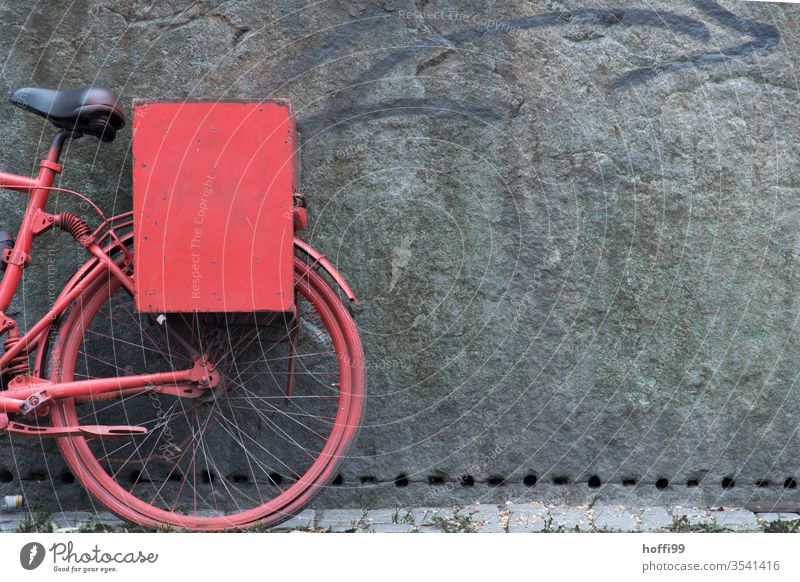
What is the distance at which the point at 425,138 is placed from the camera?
384 centimetres

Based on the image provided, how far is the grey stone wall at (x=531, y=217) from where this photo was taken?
3.81 metres

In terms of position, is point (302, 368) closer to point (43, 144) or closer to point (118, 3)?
point (43, 144)

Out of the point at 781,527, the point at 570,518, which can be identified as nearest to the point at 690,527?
the point at 781,527

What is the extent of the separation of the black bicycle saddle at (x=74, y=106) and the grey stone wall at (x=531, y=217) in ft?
1.26

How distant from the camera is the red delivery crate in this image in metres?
3.26

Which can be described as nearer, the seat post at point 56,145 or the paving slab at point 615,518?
the seat post at point 56,145

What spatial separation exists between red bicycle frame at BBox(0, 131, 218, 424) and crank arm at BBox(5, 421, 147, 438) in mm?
47

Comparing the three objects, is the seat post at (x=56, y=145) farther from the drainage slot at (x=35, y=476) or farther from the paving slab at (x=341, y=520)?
the paving slab at (x=341, y=520)

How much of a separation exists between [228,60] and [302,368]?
1193 mm

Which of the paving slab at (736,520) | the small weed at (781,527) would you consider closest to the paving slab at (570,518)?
the paving slab at (736,520)

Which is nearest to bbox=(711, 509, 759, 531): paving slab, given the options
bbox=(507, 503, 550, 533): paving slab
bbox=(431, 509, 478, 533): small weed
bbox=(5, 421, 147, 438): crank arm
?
bbox=(507, 503, 550, 533): paving slab

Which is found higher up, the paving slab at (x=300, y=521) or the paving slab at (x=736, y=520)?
the paving slab at (x=300, y=521)

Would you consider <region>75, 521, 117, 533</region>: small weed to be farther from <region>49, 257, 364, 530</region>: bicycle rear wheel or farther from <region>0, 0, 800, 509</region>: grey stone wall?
<region>0, 0, 800, 509</region>: grey stone wall

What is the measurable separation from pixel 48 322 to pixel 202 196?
695 millimetres
